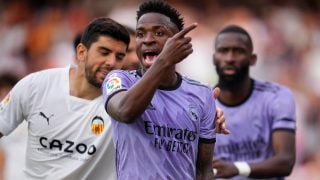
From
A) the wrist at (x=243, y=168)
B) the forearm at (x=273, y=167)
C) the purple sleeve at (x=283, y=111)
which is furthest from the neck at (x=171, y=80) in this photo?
the purple sleeve at (x=283, y=111)

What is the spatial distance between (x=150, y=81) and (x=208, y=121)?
0.86 metres

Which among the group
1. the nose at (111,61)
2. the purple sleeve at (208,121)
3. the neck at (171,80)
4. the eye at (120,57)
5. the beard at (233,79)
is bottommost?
the purple sleeve at (208,121)

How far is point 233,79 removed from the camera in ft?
25.1

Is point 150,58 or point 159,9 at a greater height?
point 159,9

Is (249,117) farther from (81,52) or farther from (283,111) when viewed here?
(81,52)

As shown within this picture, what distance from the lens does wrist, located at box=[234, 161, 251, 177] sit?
23.0 feet

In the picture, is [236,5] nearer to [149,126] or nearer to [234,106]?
[234,106]

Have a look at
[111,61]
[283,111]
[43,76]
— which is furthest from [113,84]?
[283,111]

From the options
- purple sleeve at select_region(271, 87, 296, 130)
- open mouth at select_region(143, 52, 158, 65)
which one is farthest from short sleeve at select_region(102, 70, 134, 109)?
purple sleeve at select_region(271, 87, 296, 130)

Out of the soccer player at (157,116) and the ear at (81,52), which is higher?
the ear at (81,52)

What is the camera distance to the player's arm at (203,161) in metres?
5.01

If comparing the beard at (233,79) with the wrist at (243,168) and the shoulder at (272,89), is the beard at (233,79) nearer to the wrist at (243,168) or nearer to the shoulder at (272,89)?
the shoulder at (272,89)

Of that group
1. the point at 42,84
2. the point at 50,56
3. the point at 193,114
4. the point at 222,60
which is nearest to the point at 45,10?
the point at 50,56

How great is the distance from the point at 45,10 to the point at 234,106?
19.6 feet
